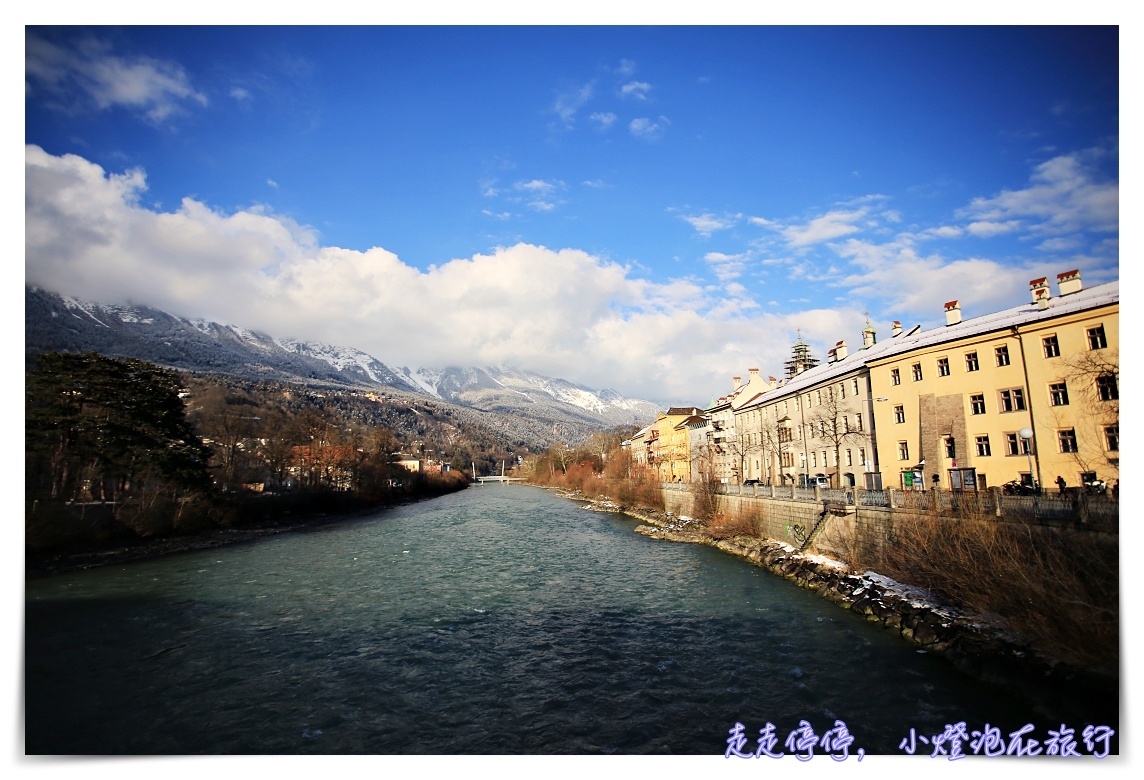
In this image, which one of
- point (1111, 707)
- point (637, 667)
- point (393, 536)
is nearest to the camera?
point (1111, 707)

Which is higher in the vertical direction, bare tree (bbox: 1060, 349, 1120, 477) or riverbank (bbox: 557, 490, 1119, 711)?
bare tree (bbox: 1060, 349, 1120, 477)

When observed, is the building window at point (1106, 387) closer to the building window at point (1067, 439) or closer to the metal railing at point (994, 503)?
the building window at point (1067, 439)

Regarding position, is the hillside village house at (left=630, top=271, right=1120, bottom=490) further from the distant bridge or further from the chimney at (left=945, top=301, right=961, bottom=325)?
the distant bridge

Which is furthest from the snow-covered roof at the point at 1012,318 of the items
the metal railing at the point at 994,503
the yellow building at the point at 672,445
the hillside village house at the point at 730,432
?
the yellow building at the point at 672,445

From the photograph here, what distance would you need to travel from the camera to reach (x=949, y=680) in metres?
11.2

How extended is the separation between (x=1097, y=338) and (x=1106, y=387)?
2.46m

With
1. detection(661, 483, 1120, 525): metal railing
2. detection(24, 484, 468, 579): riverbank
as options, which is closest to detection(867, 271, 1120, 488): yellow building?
detection(661, 483, 1120, 525): metal railing

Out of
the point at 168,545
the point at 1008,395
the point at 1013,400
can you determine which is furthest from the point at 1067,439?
the point at 168,545

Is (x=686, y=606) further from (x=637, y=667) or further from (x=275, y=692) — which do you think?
(x=275, y=692)

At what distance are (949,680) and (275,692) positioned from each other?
1378cm

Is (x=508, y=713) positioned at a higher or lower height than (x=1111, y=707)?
lower

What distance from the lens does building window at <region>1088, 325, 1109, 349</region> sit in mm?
19375

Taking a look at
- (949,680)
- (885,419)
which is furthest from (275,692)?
(885,419)

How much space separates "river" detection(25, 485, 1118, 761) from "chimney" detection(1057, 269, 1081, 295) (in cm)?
1679
